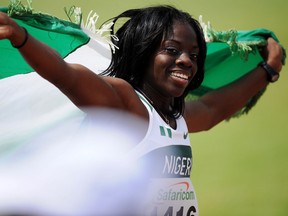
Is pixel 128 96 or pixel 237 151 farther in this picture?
pixel 237 151

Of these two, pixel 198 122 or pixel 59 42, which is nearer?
pixel 59 42

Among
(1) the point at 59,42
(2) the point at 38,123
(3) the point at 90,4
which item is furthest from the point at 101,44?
(3) the point at 90,4

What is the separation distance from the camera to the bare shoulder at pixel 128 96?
84.3 inches

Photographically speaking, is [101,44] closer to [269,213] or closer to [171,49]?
[171,49]

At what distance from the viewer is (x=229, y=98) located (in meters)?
3.14

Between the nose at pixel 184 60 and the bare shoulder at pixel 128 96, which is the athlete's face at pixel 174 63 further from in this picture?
the bare shoulder at pixel 128 96

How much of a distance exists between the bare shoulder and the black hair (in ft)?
0.48

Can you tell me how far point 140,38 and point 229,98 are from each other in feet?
2.99

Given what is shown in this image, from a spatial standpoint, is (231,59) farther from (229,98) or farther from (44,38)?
(44,38)

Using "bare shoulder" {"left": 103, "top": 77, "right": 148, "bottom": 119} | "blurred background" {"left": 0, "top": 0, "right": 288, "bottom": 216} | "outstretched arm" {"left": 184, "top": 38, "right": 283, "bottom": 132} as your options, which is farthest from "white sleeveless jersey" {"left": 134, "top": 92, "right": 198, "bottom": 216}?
"blurred background" {"left": 0, "top": 0, "right": 288, "bottom": 216}

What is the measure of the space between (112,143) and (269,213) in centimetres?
236

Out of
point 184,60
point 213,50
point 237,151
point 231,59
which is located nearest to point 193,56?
point 184,60

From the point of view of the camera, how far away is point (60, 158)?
243 cm

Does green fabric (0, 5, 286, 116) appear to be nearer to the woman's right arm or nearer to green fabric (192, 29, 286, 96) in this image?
green fabric (192, 29, 286, 96)
